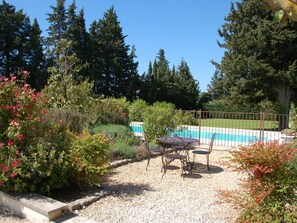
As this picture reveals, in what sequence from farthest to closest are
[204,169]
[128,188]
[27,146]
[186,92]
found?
[186,92]
[204,169]
[128,188]
[27,146]

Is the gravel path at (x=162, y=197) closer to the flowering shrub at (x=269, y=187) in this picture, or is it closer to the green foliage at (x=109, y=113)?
the flowering shrub at (x=269, y=187)

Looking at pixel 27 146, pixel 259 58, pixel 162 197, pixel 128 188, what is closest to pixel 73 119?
pixel 128 188

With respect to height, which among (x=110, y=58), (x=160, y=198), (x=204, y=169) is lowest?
(x=160, y=198)

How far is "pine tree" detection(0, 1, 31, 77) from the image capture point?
1201 inches

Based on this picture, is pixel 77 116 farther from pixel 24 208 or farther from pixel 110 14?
pixel 110 14

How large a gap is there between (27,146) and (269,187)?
3.84 metres

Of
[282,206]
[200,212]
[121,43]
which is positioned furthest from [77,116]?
[121,43]

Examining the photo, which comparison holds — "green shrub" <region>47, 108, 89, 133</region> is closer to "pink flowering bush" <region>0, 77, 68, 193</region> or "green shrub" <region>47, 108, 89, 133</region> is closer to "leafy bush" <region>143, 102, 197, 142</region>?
"leafy bush" <region>143, 102, 197, 142</region>

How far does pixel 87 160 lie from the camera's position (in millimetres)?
5102

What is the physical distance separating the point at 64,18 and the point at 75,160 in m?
35.9

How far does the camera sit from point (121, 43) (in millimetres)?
39094

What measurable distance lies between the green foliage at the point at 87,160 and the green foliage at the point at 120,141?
9.52 feet

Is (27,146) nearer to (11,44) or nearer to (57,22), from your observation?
(11,44)

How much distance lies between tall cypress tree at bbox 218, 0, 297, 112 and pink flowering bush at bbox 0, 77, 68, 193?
18.1 m
